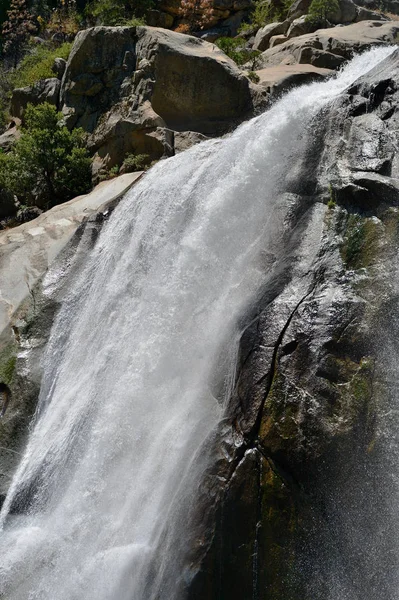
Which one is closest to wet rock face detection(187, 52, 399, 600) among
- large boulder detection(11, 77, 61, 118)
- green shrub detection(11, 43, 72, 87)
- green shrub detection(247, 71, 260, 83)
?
green shrub detection(247, 71, 260, 83)

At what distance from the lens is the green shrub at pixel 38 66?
1905cm

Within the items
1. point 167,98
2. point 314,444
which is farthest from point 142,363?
point 167,98

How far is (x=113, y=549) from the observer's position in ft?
24.5

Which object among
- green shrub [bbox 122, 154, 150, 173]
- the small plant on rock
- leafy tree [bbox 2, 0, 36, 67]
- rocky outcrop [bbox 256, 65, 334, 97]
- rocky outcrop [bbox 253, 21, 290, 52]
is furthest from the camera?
leafy tree [bbox 2, 0, 36, 67]

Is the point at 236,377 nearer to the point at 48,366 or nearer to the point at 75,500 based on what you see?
the point at 75,500

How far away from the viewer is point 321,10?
19.4 m

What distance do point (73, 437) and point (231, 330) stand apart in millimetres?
3074

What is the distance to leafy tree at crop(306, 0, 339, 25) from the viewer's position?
1922 cm

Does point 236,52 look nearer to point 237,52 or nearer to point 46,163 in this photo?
point 237,52

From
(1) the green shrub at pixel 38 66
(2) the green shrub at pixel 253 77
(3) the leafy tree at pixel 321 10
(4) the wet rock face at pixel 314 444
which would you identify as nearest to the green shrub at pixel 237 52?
(2) the green shrub at pixel 253 77

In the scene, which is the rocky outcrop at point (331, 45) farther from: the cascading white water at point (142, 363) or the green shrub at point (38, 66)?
the green shrub at point (38, 66)

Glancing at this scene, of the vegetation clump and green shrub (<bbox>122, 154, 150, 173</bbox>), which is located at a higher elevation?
the vegetation clump

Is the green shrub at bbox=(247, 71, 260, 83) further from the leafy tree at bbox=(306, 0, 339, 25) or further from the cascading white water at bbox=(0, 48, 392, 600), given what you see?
the leafy tree at bbox=(306, 0, 339, 25)

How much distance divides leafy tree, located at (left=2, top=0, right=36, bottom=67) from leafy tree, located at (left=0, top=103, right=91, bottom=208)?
1633cm
